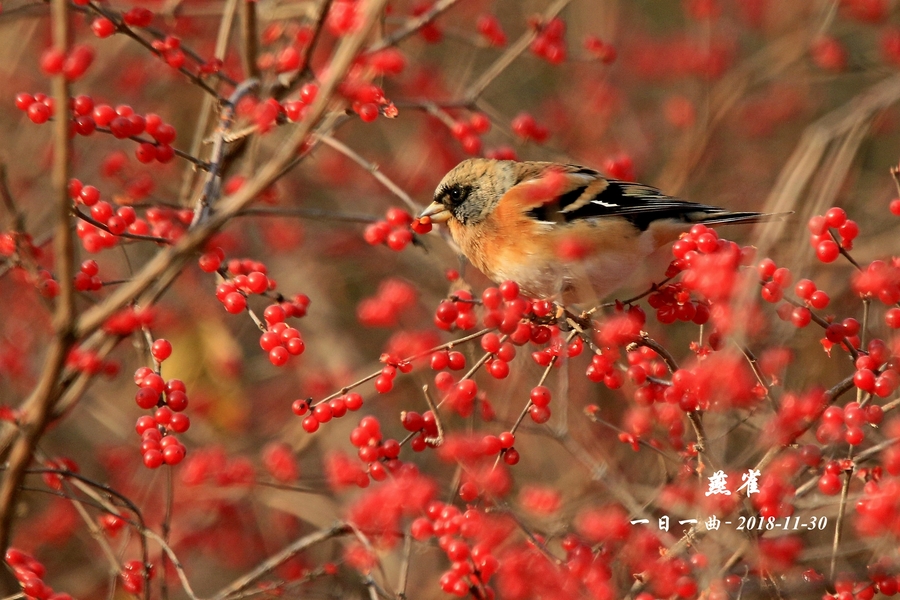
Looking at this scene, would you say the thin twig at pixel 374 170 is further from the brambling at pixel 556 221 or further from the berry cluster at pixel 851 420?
the berry cluster at pixel 851 420

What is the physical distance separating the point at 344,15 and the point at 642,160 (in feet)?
14.2

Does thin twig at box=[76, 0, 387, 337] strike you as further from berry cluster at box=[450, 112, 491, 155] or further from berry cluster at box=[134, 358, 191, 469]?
berry cluster at box=[450, 112, 491, 155]

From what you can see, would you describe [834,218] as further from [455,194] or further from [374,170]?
[455,194]

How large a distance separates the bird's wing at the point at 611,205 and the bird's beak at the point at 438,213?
0.38 meters

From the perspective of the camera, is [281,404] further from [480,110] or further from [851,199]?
[851,199]

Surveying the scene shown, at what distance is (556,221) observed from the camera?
157 inches

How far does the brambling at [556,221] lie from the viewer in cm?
386

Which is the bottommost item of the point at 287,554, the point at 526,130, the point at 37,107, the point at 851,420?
the point at 287,554

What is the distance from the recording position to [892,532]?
227cm

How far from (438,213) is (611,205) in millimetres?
770

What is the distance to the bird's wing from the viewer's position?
13.0 ft

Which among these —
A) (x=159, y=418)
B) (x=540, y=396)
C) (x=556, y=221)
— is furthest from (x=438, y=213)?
(x=159, y=418)

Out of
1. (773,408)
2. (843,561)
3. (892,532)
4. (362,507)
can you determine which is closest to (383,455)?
(362,507)

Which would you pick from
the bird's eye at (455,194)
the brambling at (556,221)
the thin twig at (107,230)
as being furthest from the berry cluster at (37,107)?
the bird's eye at (455,194)
